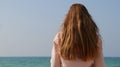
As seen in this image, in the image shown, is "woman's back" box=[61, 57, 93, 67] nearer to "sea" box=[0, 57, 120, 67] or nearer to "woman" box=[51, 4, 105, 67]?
"woman" box=[51, 4, 105, 67]

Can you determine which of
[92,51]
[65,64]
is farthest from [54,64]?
[92,51]

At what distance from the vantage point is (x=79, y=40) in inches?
157

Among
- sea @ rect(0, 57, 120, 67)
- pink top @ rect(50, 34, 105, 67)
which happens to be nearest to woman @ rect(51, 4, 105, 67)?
pink top @ rect(50, 34, 105, 67)

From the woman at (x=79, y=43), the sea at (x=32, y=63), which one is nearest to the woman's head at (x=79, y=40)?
the woman at (x=79, y=43)

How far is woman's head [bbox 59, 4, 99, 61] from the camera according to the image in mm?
4004

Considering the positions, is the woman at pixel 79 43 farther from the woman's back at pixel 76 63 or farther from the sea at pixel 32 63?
the sea at pixel 32 63

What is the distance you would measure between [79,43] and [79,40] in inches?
1.1

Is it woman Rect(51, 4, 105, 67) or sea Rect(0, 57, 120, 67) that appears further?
sea Rect(0, 57, 120, 67)

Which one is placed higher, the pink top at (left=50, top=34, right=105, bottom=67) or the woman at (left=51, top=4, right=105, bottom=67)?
the woman at (left=51, top=4, right=105, bottom=67)

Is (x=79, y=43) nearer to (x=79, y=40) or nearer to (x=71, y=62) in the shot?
(x=79, y=40)

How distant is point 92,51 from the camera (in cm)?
402

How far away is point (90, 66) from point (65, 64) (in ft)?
0.81

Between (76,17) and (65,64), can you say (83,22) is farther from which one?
(65,64)

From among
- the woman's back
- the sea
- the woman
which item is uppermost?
the woman
